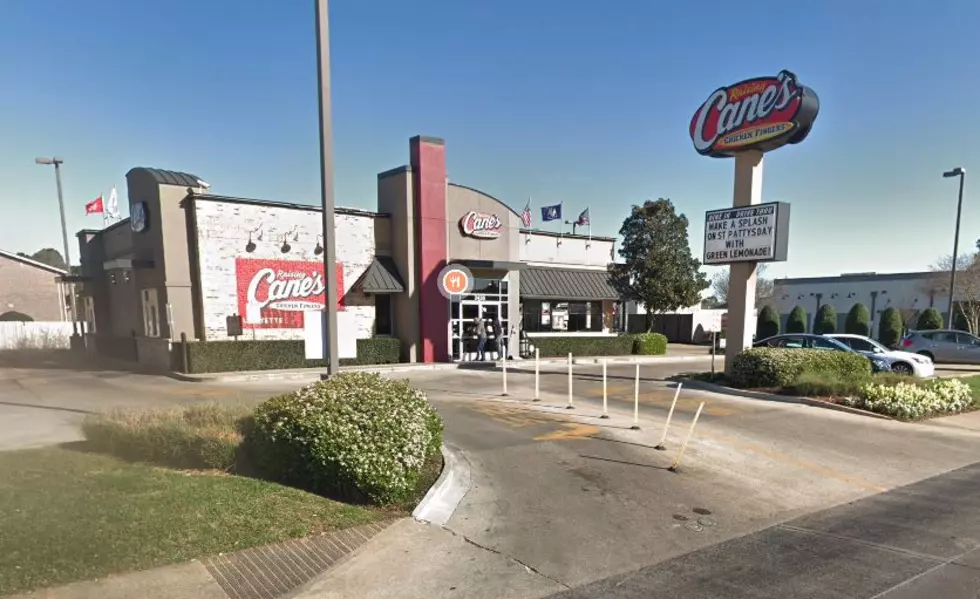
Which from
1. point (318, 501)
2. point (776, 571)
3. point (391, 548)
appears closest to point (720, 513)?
point (776, 571)

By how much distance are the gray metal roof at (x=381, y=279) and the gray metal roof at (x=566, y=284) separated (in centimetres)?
661

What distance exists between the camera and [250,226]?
17672 millimetres

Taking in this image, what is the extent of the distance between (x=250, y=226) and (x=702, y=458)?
52.4 ft

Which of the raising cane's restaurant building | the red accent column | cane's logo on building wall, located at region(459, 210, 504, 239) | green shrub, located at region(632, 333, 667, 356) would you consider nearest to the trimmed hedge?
the raising cane's restaurant building

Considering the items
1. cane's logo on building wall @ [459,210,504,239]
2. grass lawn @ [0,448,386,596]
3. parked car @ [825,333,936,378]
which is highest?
cane's logo on building wall @ [459,210,504,239]

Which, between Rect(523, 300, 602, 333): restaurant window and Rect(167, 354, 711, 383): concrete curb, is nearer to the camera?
Rect(167, 354, 711, 383): concrete curb

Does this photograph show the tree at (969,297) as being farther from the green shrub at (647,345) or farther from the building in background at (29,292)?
the building in background at (29,292)

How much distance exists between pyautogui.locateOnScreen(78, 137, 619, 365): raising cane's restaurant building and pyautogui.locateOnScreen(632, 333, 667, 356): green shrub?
471 centimetres

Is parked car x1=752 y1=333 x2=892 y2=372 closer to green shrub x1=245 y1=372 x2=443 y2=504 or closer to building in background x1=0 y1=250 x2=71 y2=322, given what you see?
green shrub x1=245 y1=372 x2=443 y2=504

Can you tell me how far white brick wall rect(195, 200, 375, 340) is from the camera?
17.1 metres

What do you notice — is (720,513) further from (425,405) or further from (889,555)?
(425,405)

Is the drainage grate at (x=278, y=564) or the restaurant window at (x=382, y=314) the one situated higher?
the restaurant window at (x=382, y=314)

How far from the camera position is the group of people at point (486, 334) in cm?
2017

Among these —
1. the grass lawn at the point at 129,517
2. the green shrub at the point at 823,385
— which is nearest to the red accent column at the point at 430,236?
the green shrub at the point at 823,385
